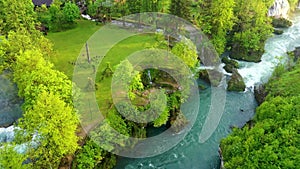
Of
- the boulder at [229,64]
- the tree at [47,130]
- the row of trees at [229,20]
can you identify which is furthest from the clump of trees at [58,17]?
the tree at [47,130]

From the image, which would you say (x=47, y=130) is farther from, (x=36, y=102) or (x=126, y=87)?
(x=126, y=87)

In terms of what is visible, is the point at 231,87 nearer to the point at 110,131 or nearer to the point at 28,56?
the point at 110,131

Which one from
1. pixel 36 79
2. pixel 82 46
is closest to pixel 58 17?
pixel 82 46

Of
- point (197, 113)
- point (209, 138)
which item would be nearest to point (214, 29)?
point (197, 113)

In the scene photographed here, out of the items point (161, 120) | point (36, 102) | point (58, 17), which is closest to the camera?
point (36, 102)

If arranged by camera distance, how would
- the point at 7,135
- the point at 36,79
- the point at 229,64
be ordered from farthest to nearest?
the point at 229,64 → the point at 36,79 → the point at 7,135
